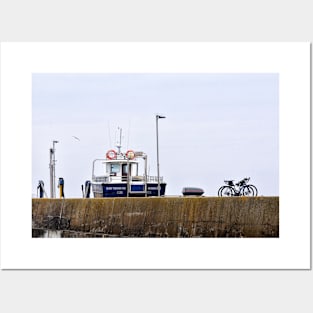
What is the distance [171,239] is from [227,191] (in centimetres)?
220

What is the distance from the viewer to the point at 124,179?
1277 inches

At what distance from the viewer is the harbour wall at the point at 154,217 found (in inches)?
1123

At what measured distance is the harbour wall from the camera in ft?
93.6

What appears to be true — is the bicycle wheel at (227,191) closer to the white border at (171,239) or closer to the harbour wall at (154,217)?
the harbour wall at (154,217)

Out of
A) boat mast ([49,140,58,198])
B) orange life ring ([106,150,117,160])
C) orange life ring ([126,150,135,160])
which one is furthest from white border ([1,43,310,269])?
orange life ring ([126,150,135,160])

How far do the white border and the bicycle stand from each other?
140 centimetres

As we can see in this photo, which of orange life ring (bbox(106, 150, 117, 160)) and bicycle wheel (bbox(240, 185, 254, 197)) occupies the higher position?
orange life ring (bbox(106, 150, 117, 160))

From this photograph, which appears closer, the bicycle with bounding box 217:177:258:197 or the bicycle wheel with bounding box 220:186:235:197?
the bicycle with bounding box 217:177:258:197

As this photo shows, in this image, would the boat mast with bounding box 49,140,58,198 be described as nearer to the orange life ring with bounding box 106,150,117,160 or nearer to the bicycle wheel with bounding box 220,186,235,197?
the orange life ring with bounding box 106,150,117,160

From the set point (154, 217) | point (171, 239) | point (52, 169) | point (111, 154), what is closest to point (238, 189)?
point (154, 217)

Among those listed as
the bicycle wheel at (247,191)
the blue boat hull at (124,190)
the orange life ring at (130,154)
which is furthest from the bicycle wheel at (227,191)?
the orange life ring at (130,154)
